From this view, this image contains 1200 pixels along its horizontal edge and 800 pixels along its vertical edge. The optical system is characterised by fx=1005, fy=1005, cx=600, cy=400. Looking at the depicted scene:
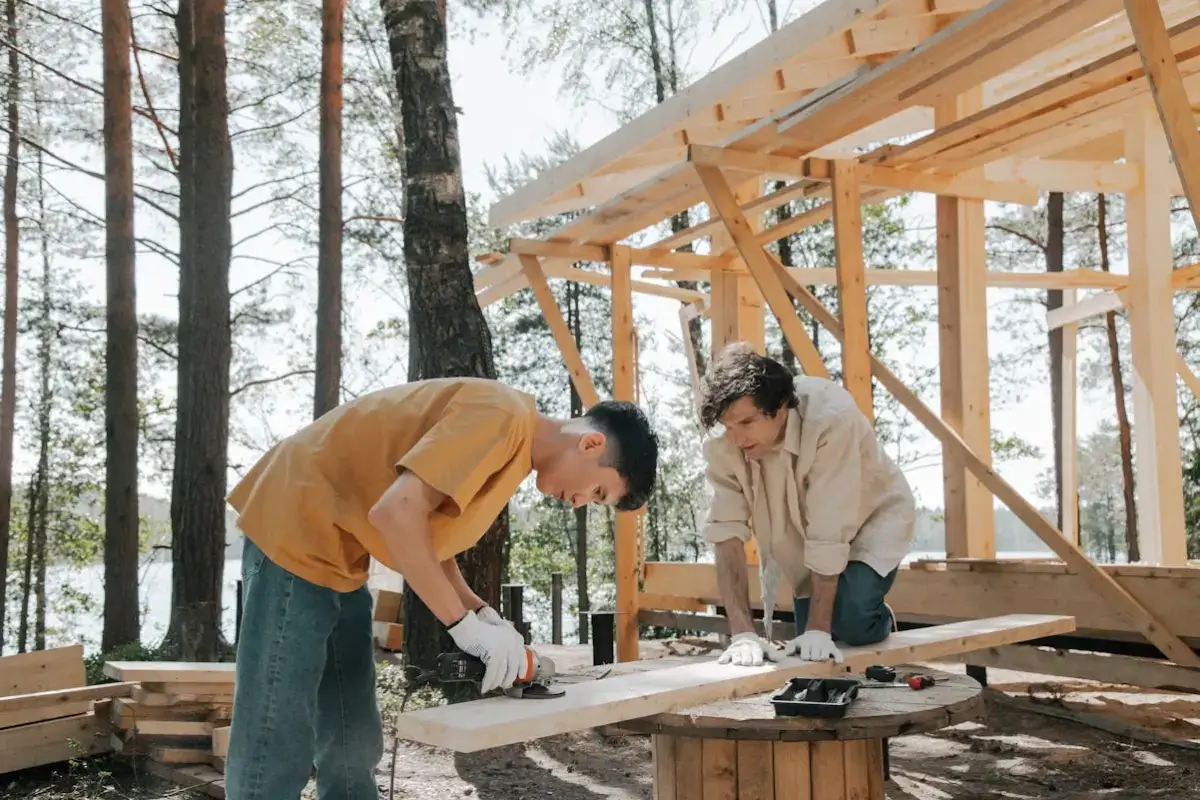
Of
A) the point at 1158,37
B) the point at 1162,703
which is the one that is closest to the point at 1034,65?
the point at 1158,37

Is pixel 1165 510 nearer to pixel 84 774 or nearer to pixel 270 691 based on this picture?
pixel 270 691

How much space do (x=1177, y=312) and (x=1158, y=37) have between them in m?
17.4

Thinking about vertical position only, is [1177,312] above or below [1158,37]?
above

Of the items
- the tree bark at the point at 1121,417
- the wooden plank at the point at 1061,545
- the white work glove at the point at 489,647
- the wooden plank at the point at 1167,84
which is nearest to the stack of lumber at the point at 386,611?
the wooden plank at the point at 1061,545

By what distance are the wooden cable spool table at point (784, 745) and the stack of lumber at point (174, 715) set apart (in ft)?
9.88

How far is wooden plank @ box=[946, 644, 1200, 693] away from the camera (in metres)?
4.46

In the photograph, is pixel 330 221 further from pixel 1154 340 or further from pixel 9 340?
→ pixel 1154 340

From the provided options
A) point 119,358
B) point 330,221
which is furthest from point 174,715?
point 330,221

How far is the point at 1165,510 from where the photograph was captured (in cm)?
624

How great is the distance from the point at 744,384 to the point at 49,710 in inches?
161

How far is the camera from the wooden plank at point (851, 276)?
499 cm

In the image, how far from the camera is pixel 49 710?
5062 millimetres

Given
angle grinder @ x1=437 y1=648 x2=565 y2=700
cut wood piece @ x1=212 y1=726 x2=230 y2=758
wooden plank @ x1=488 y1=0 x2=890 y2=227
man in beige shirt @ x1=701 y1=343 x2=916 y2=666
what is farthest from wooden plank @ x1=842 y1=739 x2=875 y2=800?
cut wood piece @ x1=212 y1=726 x2=230 y2=758

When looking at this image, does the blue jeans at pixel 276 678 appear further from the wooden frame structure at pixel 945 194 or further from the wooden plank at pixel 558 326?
the wooden plank at pixel 558 326
